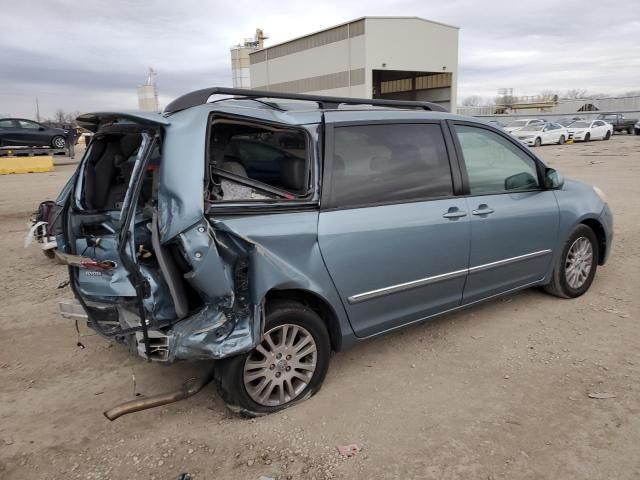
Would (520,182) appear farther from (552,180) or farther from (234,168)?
(234,168)

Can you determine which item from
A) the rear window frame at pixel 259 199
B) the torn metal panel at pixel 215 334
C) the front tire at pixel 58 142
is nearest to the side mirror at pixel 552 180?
the rear window frame at pixel 259 199

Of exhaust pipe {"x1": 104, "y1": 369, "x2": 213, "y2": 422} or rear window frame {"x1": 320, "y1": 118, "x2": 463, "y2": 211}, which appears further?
rear window frame {"x1": 320, "y1": 118, "x2": 463, "y2": 211}

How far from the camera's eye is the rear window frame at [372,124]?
3.20 m

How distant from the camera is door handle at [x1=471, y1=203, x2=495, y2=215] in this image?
385 cm

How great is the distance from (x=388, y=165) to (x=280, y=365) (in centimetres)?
153

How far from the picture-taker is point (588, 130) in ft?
104

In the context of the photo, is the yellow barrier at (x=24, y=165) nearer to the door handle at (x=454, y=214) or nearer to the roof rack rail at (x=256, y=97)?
the roof rack rail at (x=256, y=97)

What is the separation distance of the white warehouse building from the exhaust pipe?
36305 mm

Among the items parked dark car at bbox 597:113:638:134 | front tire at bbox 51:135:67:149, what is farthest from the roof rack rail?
parked dark car at bbox 597:113:638:134

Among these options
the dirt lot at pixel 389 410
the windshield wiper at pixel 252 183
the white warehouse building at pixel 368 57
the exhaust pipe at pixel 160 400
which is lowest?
the dirt lot at pixel 389 410

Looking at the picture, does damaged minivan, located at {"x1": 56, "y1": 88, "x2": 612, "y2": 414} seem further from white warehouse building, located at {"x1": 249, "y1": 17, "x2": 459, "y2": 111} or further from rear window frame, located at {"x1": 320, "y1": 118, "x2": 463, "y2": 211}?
white warehouse building, located at {"x1": 249, "y1": 17, "x2": 459, "y2": 111}

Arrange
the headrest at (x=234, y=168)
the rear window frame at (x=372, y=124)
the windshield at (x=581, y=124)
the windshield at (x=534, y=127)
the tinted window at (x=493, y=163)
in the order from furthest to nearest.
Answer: the windshield at (x=581, y=124)
the windshield at (x=534, y=127)
the tinted window at (x=493, y=163)
the headrest at (x=234, y=168)
the rear window frame at (x=372, y=124)

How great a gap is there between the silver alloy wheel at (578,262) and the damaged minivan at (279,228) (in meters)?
0.76

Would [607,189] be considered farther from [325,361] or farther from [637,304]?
[325,361]
